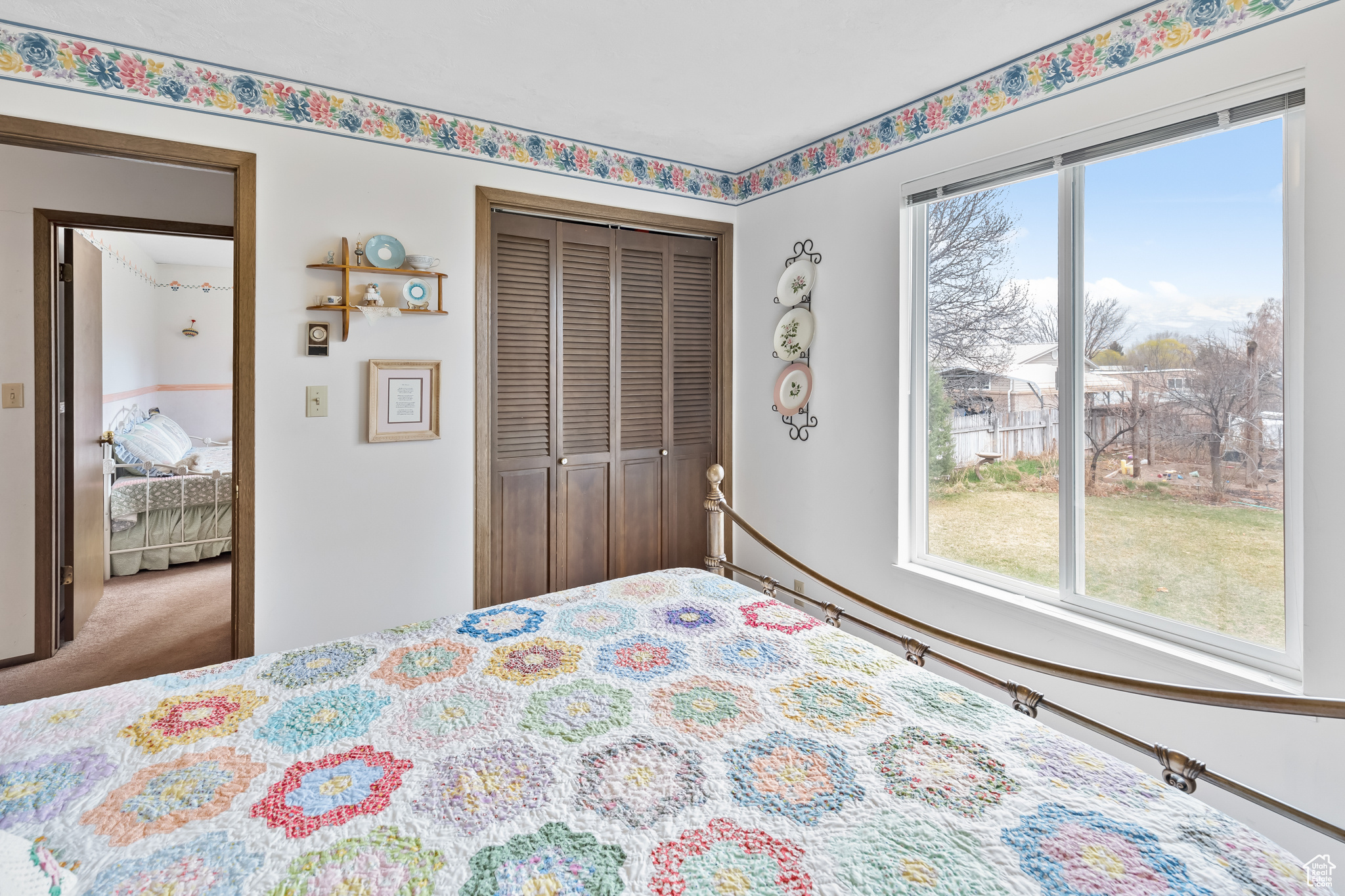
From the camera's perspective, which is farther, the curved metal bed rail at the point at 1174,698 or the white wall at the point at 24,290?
the white wall at the point at 24,290

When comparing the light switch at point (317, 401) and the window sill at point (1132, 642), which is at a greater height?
the light switch at point (317, 401)

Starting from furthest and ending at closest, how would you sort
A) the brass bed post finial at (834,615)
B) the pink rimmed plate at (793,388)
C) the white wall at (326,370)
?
the pink rimmed plate at (793,388), the white wall at (326,370), the brass bed post finial at (834,615)

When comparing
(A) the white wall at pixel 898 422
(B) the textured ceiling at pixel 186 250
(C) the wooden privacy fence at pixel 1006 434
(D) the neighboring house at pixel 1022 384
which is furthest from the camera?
(B) the textured ceiling at pixel 186 250

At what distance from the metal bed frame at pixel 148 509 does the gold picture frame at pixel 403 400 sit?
2385mm

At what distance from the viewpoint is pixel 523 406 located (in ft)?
10.2

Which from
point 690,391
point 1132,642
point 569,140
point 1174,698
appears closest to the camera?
point 1174,698

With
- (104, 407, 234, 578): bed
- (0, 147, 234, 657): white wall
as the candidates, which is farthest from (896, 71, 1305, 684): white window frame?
(104, 407, 234, 578): bed

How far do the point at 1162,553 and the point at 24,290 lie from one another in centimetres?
457

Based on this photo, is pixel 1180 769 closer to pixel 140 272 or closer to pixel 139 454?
pixel 139 454

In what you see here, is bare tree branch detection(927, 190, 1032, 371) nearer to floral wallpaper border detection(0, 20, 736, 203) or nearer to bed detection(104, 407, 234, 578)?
floral wallpaper border detection(0, 20, 736, 203)

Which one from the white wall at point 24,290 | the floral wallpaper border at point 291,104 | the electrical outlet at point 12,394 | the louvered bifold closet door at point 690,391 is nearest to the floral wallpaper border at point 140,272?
the white wall at point 24,290

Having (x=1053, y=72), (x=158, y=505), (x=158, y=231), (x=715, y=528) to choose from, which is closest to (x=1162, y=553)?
(x=715, y=528)

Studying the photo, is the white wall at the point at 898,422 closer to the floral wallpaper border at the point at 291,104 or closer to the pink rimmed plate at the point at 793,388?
the pink rimmed plate at the point at 793,388

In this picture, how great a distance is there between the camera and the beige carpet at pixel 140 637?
2875mm
